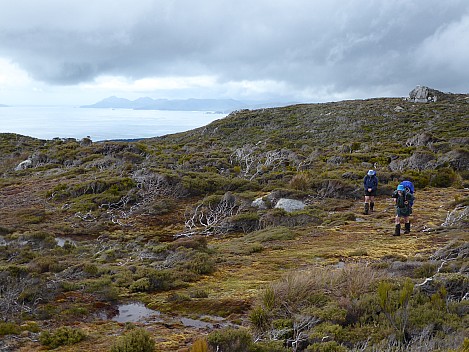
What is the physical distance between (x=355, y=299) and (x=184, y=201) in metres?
12.5

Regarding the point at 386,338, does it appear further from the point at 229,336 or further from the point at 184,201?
the point at 184,201

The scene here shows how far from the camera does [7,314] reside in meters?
5.62

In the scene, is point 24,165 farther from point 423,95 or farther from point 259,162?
point 423,95

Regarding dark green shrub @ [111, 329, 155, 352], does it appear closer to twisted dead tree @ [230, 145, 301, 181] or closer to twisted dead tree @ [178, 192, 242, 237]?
twisted dead tree @ [178, 192, 242, 237]

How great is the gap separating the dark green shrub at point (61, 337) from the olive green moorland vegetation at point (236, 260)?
15 mm

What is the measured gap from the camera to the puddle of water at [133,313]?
5.93 meters

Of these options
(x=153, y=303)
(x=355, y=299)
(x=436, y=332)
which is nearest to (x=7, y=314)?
(x=153, y=303)

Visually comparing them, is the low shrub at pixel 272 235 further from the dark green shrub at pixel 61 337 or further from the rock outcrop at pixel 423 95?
the rock outcrop at pixel 423 95

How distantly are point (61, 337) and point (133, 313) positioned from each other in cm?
133

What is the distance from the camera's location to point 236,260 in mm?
9008

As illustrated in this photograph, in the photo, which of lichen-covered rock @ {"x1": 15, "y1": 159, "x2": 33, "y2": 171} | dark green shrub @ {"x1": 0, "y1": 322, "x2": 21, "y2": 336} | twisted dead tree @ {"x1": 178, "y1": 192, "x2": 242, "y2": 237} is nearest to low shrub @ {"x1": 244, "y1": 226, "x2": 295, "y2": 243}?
twisted dead tree @ {"x1": 178, "y1": 192, "x2": 242, "y2": 237}

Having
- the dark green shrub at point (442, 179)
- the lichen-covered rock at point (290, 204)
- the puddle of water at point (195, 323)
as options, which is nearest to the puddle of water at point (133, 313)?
the puddle of water at point (195, 323)

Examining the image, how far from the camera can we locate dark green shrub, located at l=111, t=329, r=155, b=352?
4.39 meters

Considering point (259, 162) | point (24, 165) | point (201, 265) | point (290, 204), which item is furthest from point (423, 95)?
point (201, 265)
